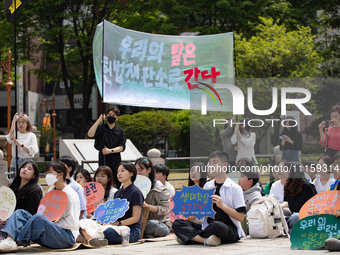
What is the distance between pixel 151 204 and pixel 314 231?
250 cm

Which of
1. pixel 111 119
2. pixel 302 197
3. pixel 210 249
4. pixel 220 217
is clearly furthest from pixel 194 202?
pixel 111 119

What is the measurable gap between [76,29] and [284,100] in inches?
705

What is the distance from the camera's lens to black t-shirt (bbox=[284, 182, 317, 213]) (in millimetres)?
5980

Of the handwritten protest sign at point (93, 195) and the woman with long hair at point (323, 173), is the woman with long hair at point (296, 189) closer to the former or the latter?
the woman with long hair at point (323, 173)

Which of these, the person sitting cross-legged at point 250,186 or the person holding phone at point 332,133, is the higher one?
the person holding phone at point 332,133

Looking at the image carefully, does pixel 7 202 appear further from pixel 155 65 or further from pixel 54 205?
pixel 155 65

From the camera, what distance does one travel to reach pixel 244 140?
229 inches

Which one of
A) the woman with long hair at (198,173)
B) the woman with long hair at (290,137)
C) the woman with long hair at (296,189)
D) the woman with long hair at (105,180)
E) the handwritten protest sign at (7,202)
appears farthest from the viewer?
the woman with long hair at (105,180)

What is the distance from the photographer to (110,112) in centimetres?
773

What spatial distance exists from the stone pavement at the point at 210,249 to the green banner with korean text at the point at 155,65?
2924 millimetres

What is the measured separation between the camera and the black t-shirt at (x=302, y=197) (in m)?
5.98

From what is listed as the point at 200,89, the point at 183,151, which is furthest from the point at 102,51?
the point at 183,151

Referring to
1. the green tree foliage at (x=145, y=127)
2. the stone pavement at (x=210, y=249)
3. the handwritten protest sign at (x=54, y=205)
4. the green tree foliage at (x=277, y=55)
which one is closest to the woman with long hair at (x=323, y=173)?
the stone pavement at (x=210, y=249)

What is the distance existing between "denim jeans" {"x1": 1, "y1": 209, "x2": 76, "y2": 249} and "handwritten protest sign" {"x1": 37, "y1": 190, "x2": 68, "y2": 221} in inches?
6.0
